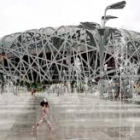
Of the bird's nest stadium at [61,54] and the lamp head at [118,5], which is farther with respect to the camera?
the bird's nest stadium at [61,54]

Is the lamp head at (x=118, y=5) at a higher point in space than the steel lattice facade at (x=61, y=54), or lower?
higher

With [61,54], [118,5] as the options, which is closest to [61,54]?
[61,54]

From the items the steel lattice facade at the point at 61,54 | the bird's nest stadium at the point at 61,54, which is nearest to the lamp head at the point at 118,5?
the bird's nest stadium at the point at 61,54

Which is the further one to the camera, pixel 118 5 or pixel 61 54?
pixel 61 54

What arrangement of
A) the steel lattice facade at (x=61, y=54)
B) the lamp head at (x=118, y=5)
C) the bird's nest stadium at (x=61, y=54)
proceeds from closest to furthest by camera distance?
the lamp head at (x=118, y=5)
the bird's nest stadium at (x=61, y=54)
the steel lattice facade at (x=61, y=54)

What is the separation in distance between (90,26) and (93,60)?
56.0m

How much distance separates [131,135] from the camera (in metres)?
11.4

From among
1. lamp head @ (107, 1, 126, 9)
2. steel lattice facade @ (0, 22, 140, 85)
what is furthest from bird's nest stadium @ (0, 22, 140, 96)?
lamp head @ (107, 1, 126, 9)

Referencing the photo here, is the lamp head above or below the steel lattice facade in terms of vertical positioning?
above

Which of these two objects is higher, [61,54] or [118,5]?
[118,5]

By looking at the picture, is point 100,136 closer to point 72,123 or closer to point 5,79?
point 72,123

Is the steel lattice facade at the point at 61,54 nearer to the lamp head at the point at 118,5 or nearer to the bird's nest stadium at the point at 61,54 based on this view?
the bird's nest stadium at the point at 61,54

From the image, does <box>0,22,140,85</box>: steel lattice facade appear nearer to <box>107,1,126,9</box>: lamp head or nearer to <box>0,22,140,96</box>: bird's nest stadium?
<box>0,22,140,96</box>: bird's nest stadium

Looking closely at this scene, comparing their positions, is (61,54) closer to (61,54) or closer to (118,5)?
(61,54)
